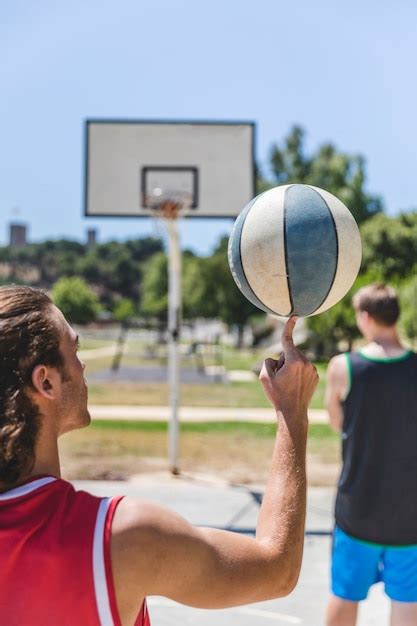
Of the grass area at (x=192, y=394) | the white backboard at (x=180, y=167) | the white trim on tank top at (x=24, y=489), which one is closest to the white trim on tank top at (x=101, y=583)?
the white trim on tank top at (x=24, y=489)

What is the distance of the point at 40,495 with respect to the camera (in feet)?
4.20

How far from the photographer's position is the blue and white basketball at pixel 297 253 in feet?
6.20

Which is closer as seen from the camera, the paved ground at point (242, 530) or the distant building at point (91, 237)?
the paved ground at point (242, 530)

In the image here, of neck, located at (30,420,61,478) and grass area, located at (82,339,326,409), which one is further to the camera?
grass area, located at (82,339,326,409)

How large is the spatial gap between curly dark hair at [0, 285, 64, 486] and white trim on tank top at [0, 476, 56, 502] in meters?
0.03

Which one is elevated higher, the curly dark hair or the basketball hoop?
the basketball hoop

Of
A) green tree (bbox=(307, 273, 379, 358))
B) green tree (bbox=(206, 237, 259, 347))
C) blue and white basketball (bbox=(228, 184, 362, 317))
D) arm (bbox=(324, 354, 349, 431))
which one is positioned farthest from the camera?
green tree (bbox=(206, 237, 259, 347))

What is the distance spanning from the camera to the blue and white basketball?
189 cm

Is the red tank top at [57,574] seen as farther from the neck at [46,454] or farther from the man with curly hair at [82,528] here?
the neck at [46,454]

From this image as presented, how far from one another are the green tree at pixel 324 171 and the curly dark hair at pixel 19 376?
1426 inches

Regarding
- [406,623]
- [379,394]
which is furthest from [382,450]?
[406,623]

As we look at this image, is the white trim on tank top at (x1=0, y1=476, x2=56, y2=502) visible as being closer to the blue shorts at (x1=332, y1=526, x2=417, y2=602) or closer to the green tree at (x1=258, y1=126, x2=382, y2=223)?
the blue shorts at (x1=332, y1=526, x2=417, y2=602)

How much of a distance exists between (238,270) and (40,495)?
91 centimetres

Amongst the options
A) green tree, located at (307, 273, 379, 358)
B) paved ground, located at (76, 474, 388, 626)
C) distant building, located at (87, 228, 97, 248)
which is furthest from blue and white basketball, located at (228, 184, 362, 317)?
distant building, located at (87, 228, 97, 248)
